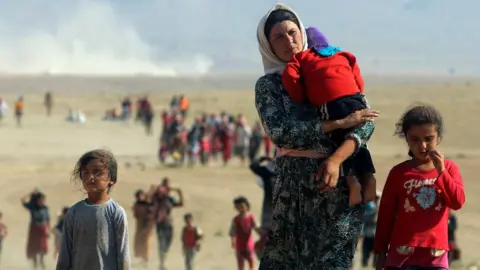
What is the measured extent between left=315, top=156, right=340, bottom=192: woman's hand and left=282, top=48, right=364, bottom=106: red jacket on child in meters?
0.29

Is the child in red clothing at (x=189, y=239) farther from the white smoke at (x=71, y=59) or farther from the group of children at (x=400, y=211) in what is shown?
the white smoke at (x=71, y=59)

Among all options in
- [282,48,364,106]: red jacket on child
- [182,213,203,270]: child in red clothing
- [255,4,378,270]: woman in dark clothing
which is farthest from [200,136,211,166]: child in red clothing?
[282,48,364,106]: red jacket on child

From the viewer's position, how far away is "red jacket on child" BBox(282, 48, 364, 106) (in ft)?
17.3

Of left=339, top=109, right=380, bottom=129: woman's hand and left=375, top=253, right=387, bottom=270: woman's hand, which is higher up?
left=339, top=109, right=380, bottom=129: woman's hand

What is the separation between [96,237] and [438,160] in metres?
1.63

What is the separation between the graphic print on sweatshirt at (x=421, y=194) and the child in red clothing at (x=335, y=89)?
186 mm

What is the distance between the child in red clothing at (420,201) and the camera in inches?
214

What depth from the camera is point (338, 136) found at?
534cm

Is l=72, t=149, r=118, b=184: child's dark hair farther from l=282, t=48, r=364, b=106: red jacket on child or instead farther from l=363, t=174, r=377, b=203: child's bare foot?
l=363, t=174, r=377, b=203: child's bare foot

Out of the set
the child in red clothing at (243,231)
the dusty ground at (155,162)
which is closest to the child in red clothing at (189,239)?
the child in red clothing at (243,231)

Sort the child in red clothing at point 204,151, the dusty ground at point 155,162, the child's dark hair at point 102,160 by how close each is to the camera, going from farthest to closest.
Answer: the child in red clothing at point 204,151
the dusty ground at point 155,162
the child's dark hair at point 102,160

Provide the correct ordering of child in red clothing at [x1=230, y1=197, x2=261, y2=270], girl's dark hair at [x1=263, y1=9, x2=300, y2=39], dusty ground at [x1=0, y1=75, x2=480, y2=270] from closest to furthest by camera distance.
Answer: girl's dark hair at [x1=263, y1=9, x2=300, y2=39]
child in red clothing at [x1=230, y1=197, x2=261, y2=270]
dusty ground at [x1=0, y1=75, x2=480, y2=270]

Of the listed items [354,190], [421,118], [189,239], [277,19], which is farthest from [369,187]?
[189,239]

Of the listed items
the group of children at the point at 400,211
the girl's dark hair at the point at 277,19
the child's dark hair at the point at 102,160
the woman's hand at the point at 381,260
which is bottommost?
the woman's hand at the point at 381,260
